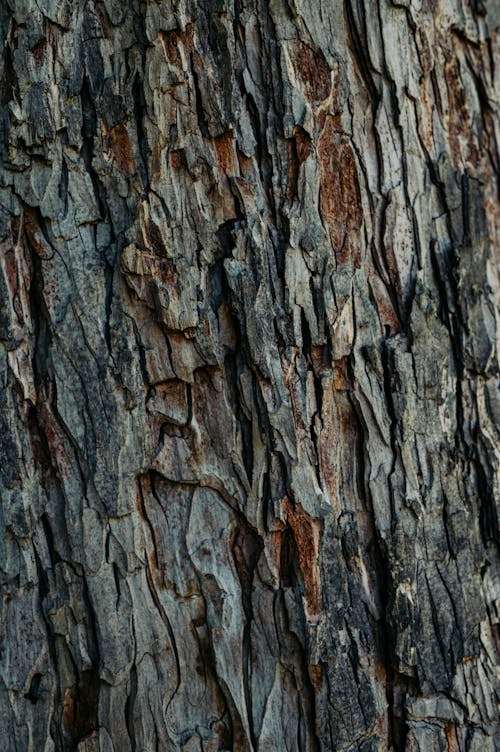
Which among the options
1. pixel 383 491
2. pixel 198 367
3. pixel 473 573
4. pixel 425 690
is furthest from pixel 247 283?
pixel 425 690

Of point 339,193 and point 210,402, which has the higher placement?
point 339,193

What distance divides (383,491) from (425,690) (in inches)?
17.3

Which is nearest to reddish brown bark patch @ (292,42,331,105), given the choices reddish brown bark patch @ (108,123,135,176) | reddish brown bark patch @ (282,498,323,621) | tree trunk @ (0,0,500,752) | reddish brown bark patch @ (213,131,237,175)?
tree trunk @ (0,0,500,752)

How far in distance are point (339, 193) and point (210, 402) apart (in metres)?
0.53

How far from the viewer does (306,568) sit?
1.56 meters

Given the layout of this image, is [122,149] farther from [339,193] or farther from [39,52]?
[339,193]

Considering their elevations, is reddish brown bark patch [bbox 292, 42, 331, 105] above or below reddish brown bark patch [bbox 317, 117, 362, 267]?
above

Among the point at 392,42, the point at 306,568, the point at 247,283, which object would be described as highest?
the point at 392,42

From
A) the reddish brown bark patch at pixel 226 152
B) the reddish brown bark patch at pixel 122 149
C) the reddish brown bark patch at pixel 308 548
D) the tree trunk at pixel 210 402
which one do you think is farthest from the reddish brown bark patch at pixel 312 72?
the reddish brown bark patch at pixel 308 548

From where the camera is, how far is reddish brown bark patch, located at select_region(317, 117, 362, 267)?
1590 millimetres

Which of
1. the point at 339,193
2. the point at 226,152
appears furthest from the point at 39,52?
the point at 339,193

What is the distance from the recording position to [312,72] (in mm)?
1578

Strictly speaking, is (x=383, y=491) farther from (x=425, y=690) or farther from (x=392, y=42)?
(x=392, y=42)

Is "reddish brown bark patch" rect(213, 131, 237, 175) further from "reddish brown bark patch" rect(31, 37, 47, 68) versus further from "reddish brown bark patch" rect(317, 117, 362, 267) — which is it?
"reddish brown bark patch" rect(31, 37, 47, 68)
